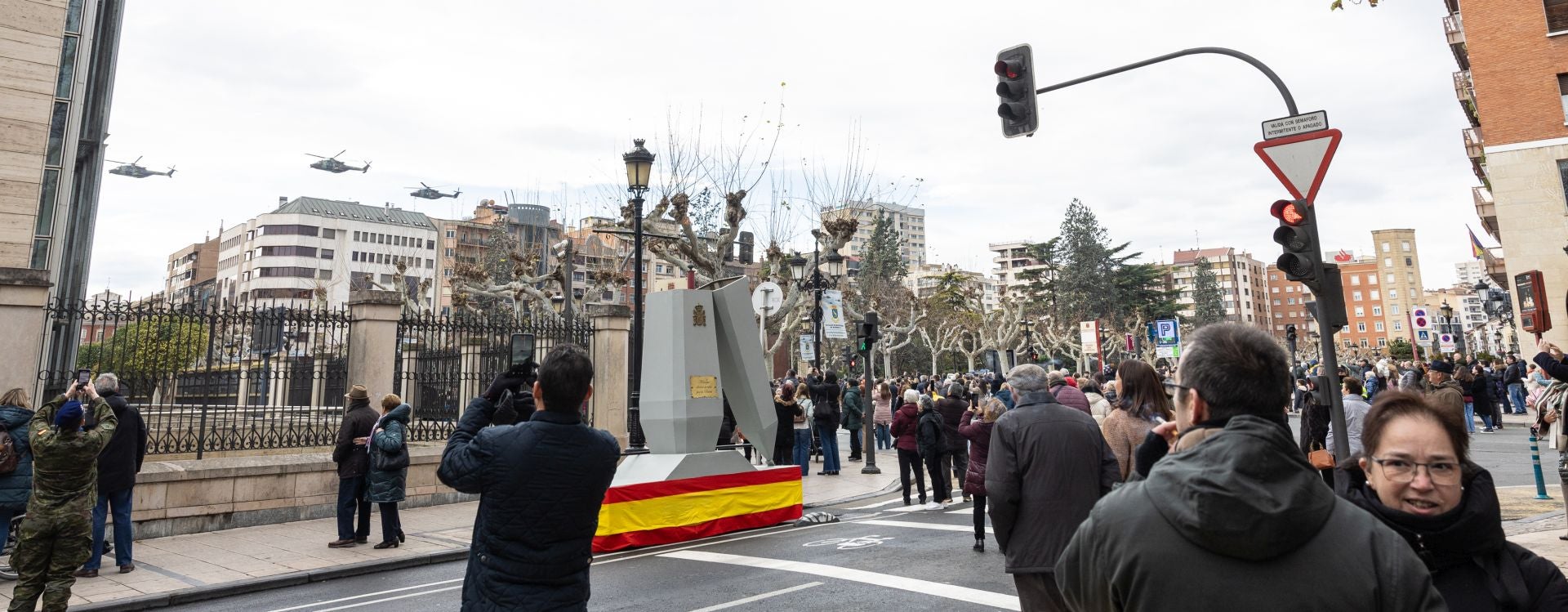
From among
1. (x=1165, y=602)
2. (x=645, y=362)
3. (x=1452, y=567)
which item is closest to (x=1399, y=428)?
(x=1452, y=567)

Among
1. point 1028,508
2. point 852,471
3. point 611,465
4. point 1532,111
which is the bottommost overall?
point 852,471

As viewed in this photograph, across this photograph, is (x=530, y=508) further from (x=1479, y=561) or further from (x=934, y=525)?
(x=934, y=525)

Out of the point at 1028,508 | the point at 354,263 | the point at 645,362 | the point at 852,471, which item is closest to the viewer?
the point at 1028,508

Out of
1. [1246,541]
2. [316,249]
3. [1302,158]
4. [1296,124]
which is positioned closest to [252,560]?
[1246,541]

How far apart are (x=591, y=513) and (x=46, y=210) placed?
17.7 m

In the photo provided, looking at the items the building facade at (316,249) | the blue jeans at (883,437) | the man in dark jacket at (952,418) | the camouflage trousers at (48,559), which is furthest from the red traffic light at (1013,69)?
the building facade at (316,249)

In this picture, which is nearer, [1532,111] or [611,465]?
[611,465]

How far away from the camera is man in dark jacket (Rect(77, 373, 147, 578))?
8.37m

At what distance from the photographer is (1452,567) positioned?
7.29 feet

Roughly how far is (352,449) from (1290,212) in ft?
32.4

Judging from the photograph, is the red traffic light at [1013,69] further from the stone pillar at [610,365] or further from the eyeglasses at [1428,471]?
the eyeglasses at [1428,471]

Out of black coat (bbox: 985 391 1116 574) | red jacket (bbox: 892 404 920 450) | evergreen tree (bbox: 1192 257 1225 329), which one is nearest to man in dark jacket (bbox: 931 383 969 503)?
red jacket (bbox: 892 404 920 450)

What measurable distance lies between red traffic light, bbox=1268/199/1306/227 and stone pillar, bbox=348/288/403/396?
38.9 feet

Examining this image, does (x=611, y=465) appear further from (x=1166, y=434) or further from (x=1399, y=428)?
(x=1399, y=428)
